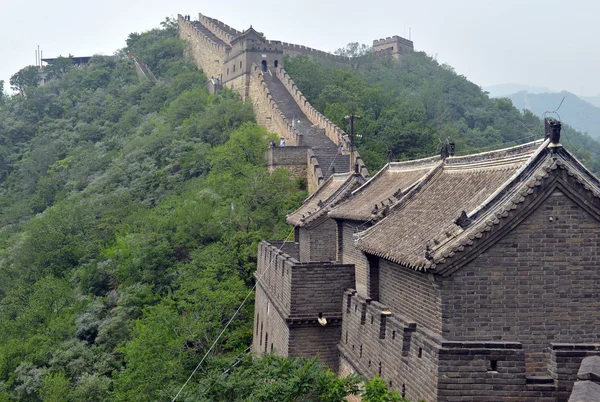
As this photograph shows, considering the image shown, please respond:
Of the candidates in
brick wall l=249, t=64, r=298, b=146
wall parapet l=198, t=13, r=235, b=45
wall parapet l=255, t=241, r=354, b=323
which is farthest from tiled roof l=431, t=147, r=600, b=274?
wall parapet l=198, t=13, r=235, b=45

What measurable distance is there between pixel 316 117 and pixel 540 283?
3582cm

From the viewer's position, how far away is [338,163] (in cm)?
3816

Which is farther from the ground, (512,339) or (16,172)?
(16,172)

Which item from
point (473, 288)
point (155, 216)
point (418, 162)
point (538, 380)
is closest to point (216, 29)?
point (155, 216)

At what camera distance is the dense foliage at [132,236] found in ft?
86.9

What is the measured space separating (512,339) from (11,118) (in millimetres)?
70043

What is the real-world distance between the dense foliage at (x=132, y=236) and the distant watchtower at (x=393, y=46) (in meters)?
30.9

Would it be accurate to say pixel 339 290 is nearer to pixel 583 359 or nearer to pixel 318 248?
pixel 318 248

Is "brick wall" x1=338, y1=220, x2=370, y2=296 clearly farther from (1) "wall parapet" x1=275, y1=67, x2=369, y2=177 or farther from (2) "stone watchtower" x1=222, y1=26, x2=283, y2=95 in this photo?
(2) "stone watchtower" x1=222, y1=26, x2=283, y2=95

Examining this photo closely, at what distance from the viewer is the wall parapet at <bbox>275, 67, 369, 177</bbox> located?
133ft

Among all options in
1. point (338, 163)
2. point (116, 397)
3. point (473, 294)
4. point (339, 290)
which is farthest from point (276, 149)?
point (473, 294)

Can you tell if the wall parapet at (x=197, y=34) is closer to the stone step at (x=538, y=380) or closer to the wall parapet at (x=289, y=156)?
the wall parapet at (x=289, y=156)

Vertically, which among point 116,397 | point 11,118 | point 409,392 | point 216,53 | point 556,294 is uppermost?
point 216,53

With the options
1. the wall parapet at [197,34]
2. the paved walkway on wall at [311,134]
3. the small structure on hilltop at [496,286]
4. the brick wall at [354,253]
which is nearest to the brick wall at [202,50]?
the wall parapet at [197,34]
